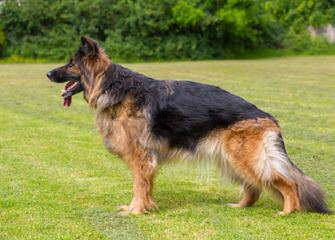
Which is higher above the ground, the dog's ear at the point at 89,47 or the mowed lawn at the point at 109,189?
the dog's ear at the point at 89,47

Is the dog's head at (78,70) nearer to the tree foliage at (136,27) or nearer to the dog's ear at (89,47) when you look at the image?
the dog's ear at (89,47)

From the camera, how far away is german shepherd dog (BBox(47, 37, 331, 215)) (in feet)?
21.4

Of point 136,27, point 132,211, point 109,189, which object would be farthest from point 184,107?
point 136,27

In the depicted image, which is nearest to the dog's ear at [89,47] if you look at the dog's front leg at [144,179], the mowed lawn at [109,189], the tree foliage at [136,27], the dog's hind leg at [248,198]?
the dog's front leg at [144,179]

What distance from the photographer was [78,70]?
7023mm

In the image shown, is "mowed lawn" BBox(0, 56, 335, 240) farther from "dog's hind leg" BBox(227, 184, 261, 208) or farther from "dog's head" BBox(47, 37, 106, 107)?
"dog's head" BBox(47, 37, 106, 107)

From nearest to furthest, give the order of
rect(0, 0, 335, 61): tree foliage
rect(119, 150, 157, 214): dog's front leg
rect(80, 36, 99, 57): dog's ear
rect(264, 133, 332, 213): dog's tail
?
rect(264, 133, 332, 213): dog's tail, rect(119, 150, 157, 214): dog's front leg, rect(80, 36, 99, 57): dog's ear, rect(0, 0, 335, 61): tree foliage

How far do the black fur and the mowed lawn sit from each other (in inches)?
18.6

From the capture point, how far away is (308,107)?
16188mm

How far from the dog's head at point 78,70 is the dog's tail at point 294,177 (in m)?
2.23

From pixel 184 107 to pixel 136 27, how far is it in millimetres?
35910

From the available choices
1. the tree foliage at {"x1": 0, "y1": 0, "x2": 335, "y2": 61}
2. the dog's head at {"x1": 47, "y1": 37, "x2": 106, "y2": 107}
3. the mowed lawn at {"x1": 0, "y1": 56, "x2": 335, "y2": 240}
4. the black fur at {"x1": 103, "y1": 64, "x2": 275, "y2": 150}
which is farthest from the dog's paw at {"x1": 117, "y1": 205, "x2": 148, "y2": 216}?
the tree foliage at {"x1": 0, "y1": 0, "x2": 335, "y2": 61}

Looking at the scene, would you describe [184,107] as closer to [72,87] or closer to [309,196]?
[72,87]

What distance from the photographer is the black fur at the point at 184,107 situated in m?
6.64
